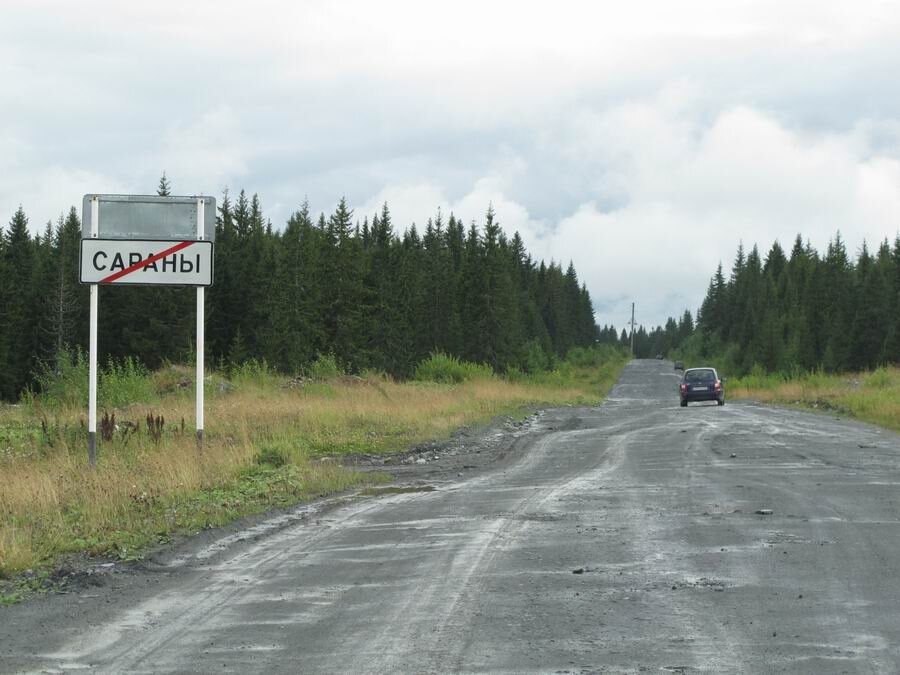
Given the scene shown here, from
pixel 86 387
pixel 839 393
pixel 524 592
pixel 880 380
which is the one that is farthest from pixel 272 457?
pixel 880 380

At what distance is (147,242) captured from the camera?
14609 millimetres

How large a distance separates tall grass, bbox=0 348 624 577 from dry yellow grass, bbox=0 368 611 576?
25 millimetres

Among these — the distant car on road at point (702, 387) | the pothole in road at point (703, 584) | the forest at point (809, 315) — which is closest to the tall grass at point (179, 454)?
the pothole in road at point (703, 584)

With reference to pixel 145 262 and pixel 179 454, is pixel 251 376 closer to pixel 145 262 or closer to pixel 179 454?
pixel 145 262

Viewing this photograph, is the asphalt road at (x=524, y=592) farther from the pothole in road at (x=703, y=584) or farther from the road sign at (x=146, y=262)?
the road sign at (x=146, y=262)

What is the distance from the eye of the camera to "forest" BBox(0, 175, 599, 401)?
7888 cm

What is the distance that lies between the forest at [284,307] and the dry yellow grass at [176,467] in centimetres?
5039

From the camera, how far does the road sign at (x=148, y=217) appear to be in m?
14.4

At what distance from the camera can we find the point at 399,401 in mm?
28891

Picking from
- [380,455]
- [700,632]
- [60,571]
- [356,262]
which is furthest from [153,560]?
[356,262]

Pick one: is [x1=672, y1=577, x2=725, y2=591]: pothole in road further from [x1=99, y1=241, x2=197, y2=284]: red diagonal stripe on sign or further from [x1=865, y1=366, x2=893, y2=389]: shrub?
[x1=865, y1=366, x2=893, y2=389]: shrub

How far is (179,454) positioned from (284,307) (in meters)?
69.2

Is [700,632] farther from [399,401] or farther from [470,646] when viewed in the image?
[399,401]

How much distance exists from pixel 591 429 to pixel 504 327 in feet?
201
